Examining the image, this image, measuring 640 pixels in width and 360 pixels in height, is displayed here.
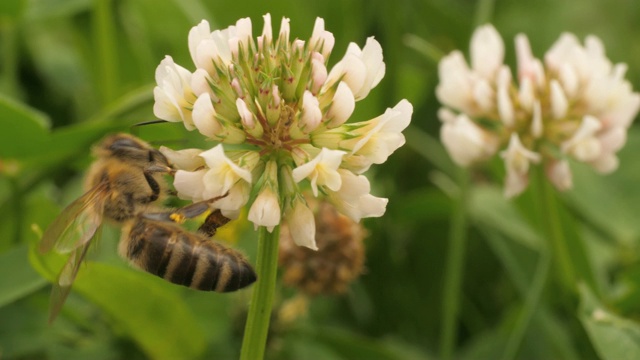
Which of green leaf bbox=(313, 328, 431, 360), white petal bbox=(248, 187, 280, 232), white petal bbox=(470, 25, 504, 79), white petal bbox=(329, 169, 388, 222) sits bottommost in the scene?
green leaf bbox=(313, 328, 431, 360)

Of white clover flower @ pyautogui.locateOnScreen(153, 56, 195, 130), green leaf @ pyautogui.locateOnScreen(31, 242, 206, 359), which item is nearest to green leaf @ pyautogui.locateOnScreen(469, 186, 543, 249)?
green leaf @ pyautogui.locateOnScreen(31, 242, 206, 359)

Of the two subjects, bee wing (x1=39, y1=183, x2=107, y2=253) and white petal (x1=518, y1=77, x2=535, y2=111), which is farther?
white petal (x1=518, y1=77, x2=535, y2=111)

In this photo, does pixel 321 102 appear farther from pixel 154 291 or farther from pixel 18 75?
pixel 18 75

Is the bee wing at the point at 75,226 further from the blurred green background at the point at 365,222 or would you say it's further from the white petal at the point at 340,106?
the white petal at the point at 340,106

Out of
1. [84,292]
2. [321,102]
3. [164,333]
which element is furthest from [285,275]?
[321,102]

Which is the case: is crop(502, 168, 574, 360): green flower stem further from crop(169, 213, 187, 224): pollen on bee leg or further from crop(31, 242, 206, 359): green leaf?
crop(169, 213, 187, 224): pollen on bee leg

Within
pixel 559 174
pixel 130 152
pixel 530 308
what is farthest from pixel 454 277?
pixel 130 152
